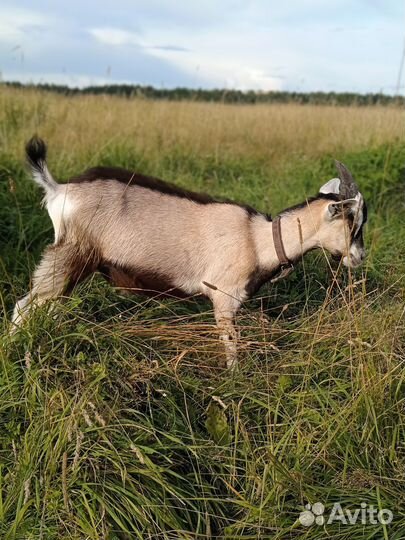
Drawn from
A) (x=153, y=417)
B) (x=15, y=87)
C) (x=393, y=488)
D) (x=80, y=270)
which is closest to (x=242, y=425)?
(x=153, y=417)

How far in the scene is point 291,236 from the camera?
3.71 m


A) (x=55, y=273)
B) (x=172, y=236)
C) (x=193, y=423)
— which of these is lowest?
(x=193, y=423)

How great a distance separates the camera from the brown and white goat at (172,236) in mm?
3520

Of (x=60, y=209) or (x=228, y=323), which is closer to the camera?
(x=228, y=323)

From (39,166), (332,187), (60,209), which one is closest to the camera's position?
(60,209)

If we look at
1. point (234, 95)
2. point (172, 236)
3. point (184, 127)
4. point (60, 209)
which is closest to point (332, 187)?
point (172, 236)

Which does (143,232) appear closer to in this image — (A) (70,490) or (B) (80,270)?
(B) (80,270)

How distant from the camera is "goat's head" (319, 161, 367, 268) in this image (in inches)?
140

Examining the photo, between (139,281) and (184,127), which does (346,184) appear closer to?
(139,281)

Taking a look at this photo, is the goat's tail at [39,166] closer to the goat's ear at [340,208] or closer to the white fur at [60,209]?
the white fur at [60,209]

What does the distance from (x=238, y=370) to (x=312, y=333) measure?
0.39m

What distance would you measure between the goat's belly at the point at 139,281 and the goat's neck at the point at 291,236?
18.1 inches

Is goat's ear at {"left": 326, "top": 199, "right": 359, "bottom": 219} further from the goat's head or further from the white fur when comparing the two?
the white fur

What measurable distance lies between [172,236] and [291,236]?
0.66m
